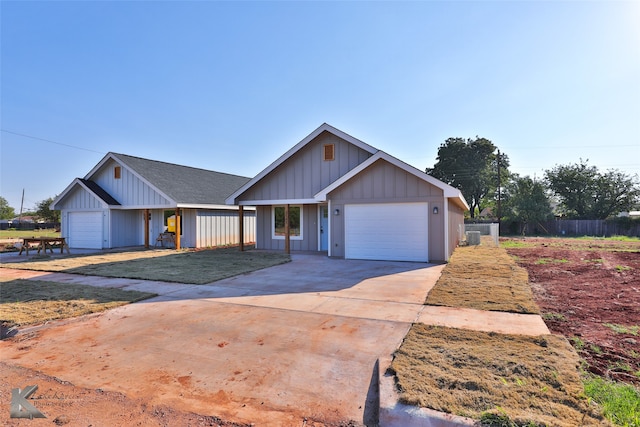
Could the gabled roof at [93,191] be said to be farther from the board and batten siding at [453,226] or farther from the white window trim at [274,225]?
the board and batten siding at [453,226]

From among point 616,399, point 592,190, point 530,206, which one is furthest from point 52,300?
point 592,190

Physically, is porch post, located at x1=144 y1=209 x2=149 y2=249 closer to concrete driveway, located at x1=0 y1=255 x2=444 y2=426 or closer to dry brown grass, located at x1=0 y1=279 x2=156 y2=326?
dry brown grass, located at x1=0 y1=279 x2=156 y2=326

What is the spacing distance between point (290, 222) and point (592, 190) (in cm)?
3401

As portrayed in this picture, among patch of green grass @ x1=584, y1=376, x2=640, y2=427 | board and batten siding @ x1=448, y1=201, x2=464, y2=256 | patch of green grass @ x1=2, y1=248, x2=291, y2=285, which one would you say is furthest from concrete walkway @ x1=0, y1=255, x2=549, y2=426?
board and batten siding @ x1=448, y1=201, x2=464, y2=256

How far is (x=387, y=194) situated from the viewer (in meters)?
12.0

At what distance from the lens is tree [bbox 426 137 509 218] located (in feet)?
139

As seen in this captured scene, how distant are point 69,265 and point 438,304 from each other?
12101mm

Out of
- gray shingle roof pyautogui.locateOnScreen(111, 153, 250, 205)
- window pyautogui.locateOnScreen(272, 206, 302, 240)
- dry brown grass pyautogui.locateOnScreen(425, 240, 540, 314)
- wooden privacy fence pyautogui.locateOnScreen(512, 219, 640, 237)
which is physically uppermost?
gray shingle roof pyautogui.locateOnScreen(111, 153, 250, 205)

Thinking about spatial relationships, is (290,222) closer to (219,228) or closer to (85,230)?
(219,228)

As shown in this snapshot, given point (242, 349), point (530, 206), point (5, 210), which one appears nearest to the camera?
point (242, 349)

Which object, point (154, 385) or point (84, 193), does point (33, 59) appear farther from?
point (154, 385)

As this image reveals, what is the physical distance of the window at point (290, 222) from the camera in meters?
15.9

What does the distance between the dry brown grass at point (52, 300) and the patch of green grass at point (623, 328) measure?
8.24 meters

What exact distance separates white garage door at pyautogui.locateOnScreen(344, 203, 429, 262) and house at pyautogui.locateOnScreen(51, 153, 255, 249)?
6945 mm
